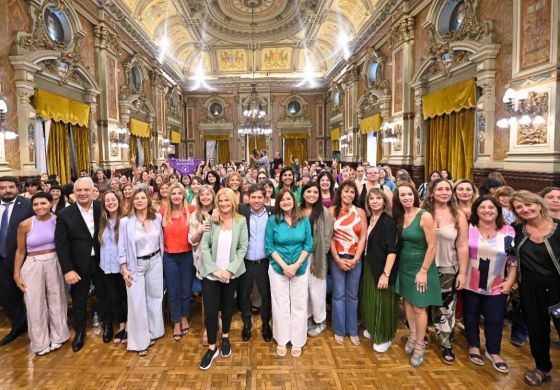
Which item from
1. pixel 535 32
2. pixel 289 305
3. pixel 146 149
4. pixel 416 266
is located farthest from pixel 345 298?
pixel 146 149

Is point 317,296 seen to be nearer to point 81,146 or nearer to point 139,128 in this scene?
point 81,146

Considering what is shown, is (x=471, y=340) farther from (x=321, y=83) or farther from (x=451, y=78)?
(x=321, y=83)

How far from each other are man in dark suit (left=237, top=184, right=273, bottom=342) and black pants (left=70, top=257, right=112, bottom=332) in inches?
59.1

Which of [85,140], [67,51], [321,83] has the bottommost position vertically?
[85,140]

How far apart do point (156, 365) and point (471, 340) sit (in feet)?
10.1

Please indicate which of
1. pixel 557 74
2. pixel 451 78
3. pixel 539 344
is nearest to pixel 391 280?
pixel 539 344

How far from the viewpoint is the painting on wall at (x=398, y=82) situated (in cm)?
1027

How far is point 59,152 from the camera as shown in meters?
8.88

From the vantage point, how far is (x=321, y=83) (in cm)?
2088

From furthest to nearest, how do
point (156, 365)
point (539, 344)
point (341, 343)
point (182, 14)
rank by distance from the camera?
point (182, 14)
point (341, 343)
point (156, 365)
point (539, 344)

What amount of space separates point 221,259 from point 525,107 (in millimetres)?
5786

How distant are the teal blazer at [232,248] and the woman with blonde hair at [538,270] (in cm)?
247

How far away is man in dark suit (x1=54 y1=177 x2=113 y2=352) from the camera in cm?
336

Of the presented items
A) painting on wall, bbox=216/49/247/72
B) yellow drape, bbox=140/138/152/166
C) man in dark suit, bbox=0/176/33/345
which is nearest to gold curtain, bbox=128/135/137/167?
yellow drape, bbox=140/138/152/166
